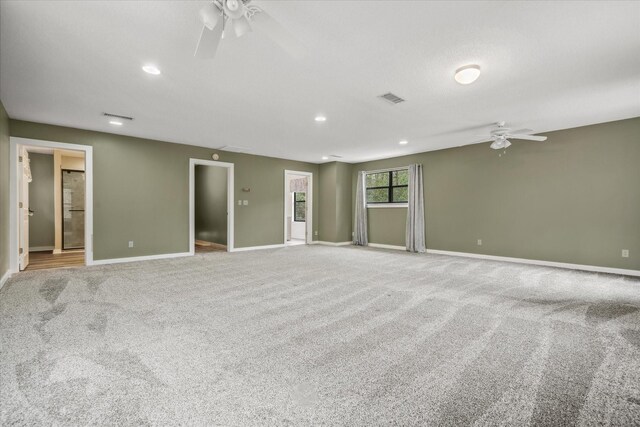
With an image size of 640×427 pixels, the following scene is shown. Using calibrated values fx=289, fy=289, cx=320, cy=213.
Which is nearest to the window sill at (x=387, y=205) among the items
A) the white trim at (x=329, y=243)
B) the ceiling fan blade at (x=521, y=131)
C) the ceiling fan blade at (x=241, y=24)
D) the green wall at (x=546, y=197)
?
the green wall at (x=546, y=197)

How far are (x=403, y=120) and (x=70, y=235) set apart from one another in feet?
27.6

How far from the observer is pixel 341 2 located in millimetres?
2055

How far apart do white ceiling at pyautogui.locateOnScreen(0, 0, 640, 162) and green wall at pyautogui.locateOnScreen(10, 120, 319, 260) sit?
1.63 feet

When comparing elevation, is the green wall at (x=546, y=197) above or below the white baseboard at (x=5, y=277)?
above

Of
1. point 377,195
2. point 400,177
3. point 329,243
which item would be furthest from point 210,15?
point 329,243

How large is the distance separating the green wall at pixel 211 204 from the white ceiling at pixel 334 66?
3366 mm

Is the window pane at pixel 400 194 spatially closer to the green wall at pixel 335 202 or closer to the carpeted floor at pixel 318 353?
the green wall at pixel 335 202

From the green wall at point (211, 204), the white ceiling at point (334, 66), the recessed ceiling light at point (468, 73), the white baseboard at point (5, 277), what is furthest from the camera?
the green wall at point (211, 204)

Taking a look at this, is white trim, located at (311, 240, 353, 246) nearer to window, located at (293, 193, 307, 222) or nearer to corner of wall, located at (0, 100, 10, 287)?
window, located at (293, 193, 307, 222)

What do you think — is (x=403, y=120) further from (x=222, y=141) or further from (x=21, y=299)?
(x=21, y=299)

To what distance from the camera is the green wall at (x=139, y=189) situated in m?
5.43

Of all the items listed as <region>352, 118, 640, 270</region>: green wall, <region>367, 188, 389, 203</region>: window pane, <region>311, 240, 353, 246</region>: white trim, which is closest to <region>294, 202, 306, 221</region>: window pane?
<region>311, 240, 353, 246</region>: white trim

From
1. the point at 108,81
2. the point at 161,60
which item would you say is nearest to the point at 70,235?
the point at 108,81

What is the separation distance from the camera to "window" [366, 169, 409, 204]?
7.90 metres
